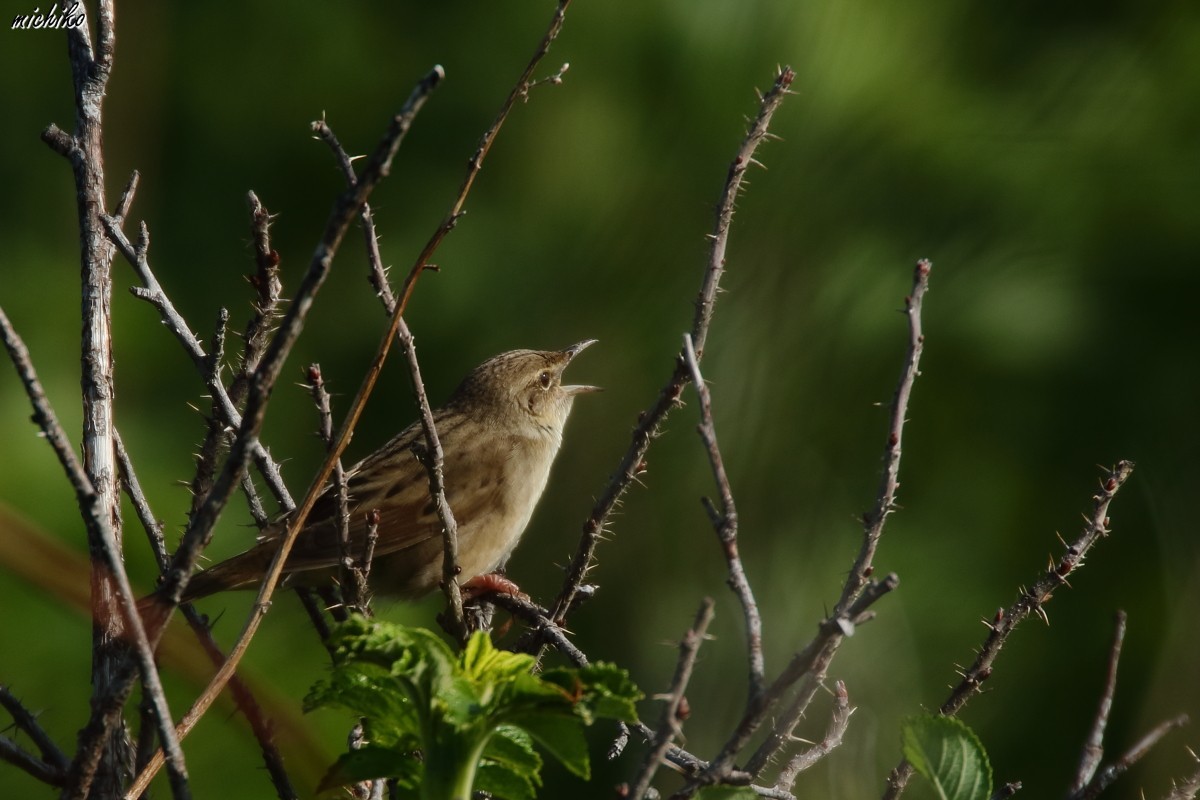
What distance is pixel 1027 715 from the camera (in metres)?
4.96

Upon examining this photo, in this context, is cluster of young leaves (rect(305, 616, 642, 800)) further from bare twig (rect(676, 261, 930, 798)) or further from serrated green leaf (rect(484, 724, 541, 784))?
bare twig (rect(676, 261, 930, 798))

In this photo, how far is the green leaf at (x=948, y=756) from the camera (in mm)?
1652

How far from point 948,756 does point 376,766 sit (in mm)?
737

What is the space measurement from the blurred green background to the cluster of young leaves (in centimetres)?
289

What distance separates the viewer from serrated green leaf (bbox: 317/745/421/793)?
5.10 feet

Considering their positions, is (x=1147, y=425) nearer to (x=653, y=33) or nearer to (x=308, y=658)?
(x=653, y=33)

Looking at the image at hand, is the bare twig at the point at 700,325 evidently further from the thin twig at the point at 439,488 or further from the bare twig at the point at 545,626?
the thin twig at the point at 439,488

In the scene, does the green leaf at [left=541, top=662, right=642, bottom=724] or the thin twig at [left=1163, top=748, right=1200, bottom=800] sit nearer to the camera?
the green leaf at [left=541, top=662, right=642, bottom=724]

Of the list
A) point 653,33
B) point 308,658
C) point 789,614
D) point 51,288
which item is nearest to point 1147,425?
point 789,614

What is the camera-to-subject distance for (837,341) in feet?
16.2

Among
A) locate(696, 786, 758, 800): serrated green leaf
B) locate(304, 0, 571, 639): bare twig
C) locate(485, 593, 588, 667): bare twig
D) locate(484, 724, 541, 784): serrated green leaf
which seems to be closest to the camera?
locate(484, 724, 541, 784): serrated green leaf

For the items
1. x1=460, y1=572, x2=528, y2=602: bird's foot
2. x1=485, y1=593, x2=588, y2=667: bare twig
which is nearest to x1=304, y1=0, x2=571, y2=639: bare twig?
x1=485, y1=593, x2=588, y2=667: bare twig

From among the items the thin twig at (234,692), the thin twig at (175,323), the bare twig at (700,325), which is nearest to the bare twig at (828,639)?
the bare twig at (700,325)

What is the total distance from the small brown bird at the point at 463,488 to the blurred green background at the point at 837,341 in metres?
0.33
